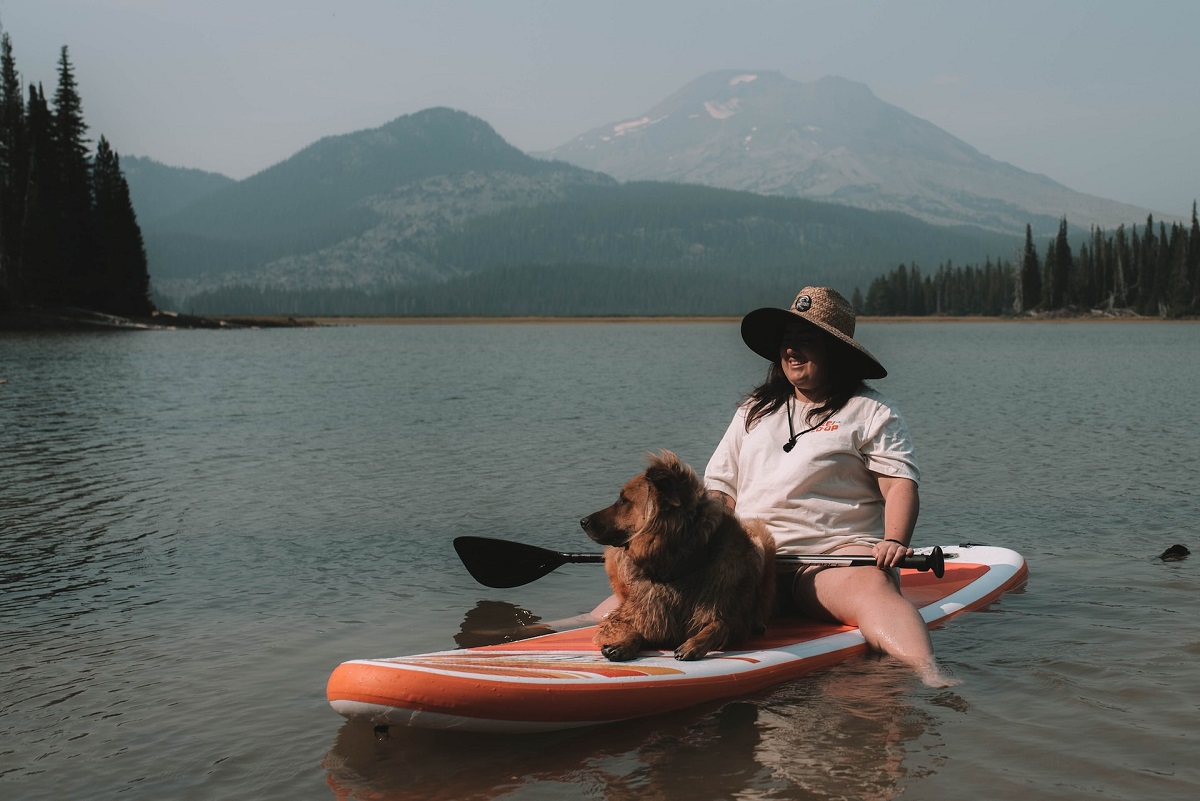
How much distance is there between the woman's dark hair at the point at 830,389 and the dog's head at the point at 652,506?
4.02 feet

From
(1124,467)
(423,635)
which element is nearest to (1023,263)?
(1124,467)

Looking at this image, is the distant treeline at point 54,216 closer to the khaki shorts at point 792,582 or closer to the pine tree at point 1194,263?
the khaki shorts at point 792,582

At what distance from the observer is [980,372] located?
152 ft

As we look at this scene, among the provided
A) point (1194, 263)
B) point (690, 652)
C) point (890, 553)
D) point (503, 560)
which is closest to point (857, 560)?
point (890, 553)

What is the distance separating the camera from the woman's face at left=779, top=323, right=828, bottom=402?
6605 mm

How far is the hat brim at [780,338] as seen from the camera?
645 centimetres

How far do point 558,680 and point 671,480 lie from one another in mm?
1287

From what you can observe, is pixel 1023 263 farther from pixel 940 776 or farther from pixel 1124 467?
pixel 940 776

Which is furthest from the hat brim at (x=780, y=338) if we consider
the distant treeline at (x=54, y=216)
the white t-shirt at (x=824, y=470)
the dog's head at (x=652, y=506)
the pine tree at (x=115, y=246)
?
the pine tree at (x=115, y=246)

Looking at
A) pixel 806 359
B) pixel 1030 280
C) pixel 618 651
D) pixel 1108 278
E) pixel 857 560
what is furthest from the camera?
pixel 1030 280

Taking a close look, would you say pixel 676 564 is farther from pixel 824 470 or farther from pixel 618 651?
pixel 824 470

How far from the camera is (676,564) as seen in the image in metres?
5.77

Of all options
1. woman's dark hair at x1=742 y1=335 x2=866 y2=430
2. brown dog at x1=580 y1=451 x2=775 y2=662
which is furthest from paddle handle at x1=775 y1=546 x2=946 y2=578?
woman's dark hair at x1=742 y1=335 x2=866 y2=430

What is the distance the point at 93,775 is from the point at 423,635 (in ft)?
9.80
